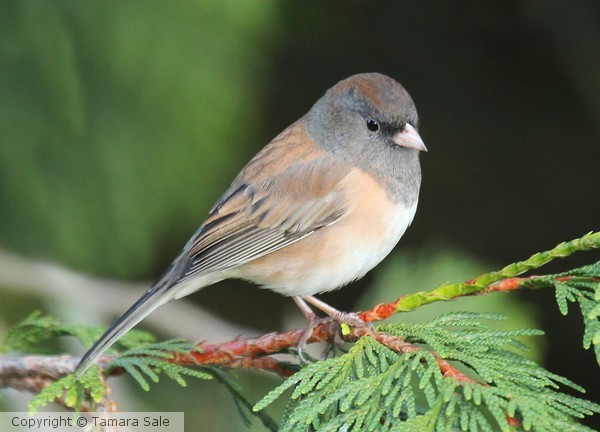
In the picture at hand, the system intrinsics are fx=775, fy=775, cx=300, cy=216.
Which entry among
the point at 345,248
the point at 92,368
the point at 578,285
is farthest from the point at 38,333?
the point at 578,285

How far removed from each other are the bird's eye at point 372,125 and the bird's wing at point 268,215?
0.14m

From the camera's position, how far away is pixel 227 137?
230 cm

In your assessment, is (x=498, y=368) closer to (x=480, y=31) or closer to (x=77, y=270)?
(x=77, y=270)

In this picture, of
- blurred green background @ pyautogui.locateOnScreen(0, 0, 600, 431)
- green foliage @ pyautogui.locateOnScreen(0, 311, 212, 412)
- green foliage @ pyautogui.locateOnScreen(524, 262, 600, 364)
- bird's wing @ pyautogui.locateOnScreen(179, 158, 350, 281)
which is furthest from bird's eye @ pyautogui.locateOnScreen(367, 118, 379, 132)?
green foliage @ pyautogui.locateOnScreen(524, 262, 600, 364)

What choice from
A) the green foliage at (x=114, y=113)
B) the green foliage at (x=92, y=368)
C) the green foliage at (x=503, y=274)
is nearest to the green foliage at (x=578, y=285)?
the green foliage at (x=503, y=274)

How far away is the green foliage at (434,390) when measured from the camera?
1.13 metres

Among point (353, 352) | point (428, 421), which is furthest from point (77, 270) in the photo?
point (428, 421)

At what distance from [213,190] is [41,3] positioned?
29.5 inches

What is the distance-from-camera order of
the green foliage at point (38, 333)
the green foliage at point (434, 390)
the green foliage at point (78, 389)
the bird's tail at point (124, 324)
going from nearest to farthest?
the green foliage at point (434, 390)
the green foliage at point (78, 389)
the bird's tail at point (124, 324)
the green foliage at point (38, 333)

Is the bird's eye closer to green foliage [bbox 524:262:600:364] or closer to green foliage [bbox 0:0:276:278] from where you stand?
green foliage [bbox 0:0:276:278]

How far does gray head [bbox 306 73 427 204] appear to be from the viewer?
7.04 ft

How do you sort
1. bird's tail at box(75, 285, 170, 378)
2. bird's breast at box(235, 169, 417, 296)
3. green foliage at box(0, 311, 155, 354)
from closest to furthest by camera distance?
bird's tail at box(75, 285, 170, 378) < green foliage at box(0, 311, 155, 354) < bird's breast at box(235, 169, 417, 296)

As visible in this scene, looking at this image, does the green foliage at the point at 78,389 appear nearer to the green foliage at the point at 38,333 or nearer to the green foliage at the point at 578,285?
the green foliage at the point at 38,333

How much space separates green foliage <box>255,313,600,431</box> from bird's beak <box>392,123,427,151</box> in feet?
2.66
